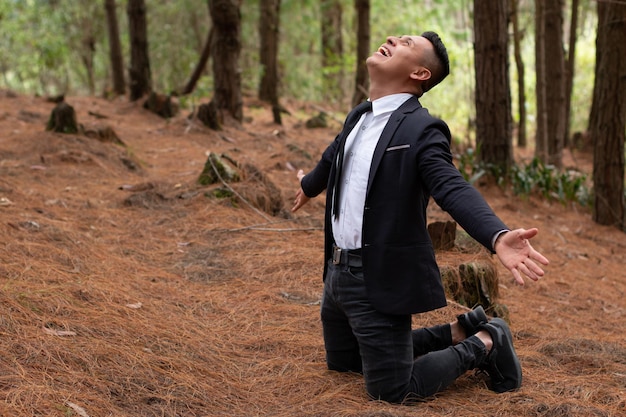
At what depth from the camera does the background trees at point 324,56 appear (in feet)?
27.9

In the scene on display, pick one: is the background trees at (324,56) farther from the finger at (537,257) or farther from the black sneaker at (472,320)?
the finger at (537,257)

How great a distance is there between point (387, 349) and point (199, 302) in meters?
1.67

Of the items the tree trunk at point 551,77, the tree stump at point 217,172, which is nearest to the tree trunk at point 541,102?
the tree trunk at point 551,77

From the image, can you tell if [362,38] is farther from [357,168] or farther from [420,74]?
[357,168]

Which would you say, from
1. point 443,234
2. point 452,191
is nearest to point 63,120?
point 443,234

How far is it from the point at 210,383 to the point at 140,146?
22.9 ft

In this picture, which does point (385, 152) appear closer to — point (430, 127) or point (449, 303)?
point (430, 127)

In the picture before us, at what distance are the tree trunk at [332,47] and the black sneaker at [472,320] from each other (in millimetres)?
16897

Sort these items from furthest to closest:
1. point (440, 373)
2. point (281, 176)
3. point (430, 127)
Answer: point (281, 176) < point (440, 373) < point (430, 127)

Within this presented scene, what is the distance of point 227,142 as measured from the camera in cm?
987

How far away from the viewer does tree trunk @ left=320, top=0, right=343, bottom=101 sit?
806 inches

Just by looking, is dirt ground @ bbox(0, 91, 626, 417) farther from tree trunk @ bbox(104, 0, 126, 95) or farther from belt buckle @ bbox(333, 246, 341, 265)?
tree trunk @ bbox(104, 0, 126, 95)

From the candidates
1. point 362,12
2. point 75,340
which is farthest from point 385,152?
point 362,12

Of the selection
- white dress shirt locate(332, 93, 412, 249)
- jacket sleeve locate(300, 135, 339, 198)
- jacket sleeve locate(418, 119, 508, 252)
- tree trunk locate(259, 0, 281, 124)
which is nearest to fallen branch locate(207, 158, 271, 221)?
jacket sleeve locate(300, 135, 339, 198)
